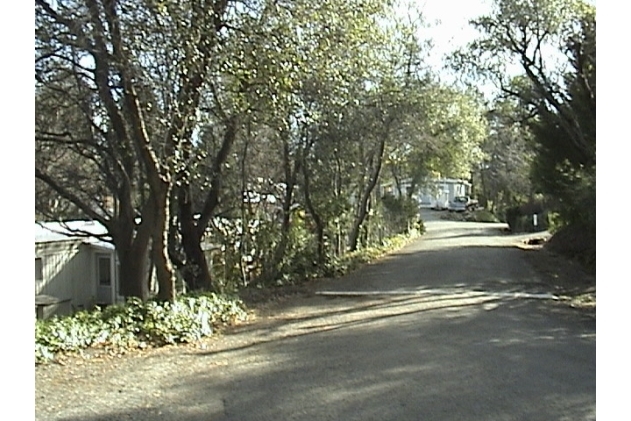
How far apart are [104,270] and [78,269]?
2.01ft

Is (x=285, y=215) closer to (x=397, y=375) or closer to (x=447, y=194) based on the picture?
(x=397, y=375)

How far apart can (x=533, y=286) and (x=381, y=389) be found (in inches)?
260

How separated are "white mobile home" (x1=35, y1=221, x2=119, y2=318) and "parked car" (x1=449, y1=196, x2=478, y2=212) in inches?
1046

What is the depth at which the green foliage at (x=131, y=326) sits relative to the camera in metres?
5.65

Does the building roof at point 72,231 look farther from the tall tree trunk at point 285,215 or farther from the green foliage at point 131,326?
the green foliage at point 131,326

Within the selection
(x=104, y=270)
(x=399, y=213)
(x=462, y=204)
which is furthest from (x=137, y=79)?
(x=462, y=204)

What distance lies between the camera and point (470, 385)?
15.7 ft

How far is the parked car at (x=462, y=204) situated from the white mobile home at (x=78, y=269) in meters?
26.6

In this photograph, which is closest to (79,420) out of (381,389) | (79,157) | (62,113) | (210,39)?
(381,389)

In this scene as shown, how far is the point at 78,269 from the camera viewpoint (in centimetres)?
1423

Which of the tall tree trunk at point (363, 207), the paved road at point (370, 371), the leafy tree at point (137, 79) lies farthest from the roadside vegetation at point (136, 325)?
the tall tree trunk at point (363, 207)

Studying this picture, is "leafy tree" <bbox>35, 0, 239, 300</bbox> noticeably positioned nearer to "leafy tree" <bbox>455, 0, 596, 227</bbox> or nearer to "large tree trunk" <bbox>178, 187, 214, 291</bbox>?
"large tree trunk" <bbox>178, 187, 214, 291</bbox>

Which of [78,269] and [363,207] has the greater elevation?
[363,207]

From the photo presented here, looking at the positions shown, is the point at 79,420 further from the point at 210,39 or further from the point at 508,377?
the point at 210,39
